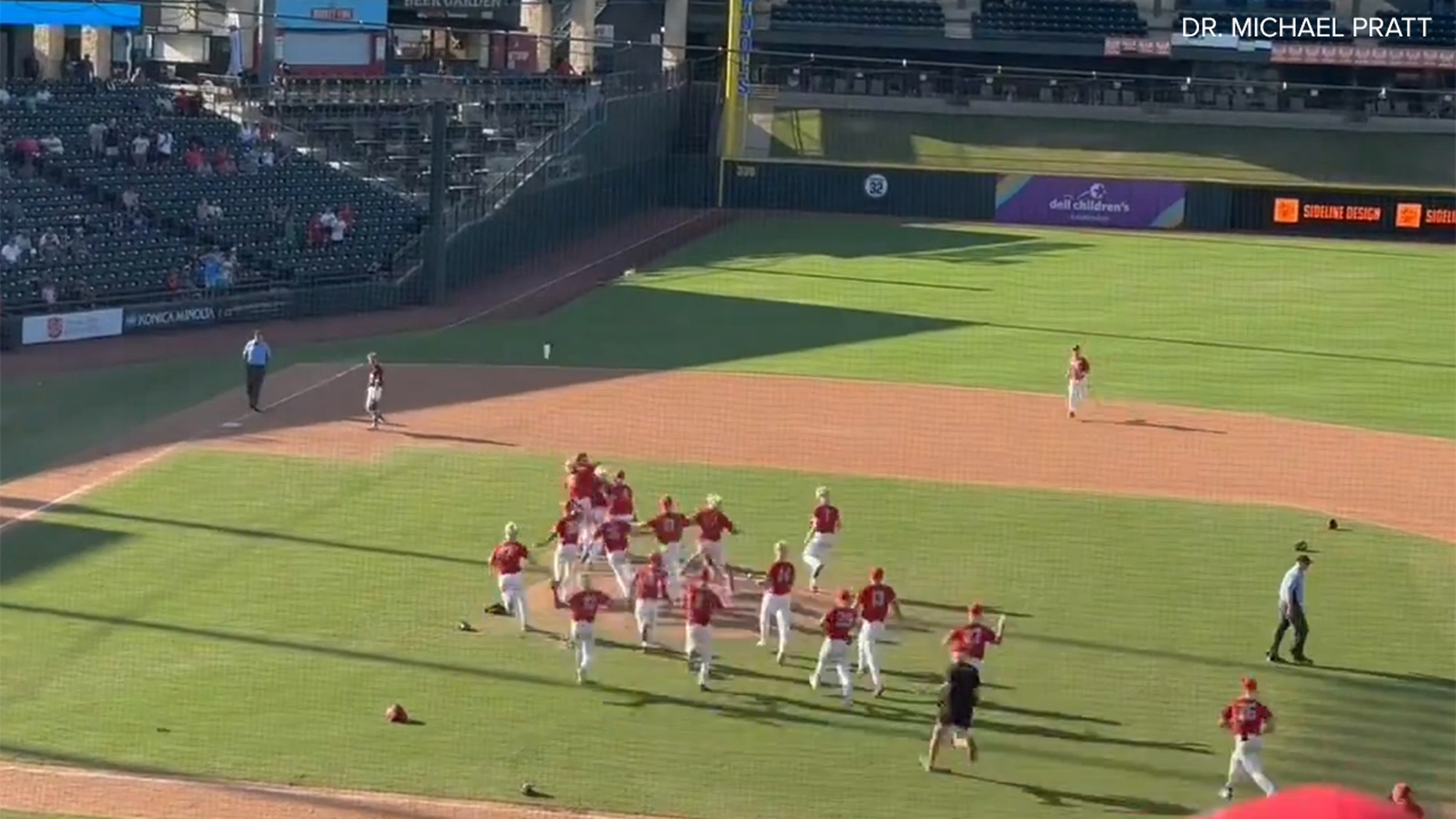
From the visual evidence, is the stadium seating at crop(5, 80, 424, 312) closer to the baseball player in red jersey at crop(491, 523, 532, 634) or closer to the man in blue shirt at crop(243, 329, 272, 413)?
the man in blue shirt at crop(243, 329, 272, 413)

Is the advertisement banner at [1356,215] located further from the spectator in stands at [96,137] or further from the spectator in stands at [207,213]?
the spectator in stands at [96,137]

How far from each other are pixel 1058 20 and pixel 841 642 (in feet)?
149

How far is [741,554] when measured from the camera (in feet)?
71.1

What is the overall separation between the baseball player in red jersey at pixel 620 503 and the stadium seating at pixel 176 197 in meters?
17.1

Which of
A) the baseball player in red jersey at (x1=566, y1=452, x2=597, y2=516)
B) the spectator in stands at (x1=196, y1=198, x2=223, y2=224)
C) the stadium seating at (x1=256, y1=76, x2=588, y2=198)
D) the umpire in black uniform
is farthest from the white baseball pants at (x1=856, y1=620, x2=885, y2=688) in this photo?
the stadium seating at (x1=256, y1=76, x2=588, y2=198)

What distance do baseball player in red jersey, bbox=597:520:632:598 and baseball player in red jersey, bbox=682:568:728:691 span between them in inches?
64.0

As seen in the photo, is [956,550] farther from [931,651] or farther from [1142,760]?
[1142,760]

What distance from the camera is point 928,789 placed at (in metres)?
15.1

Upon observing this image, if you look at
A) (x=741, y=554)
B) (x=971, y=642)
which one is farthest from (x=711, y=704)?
(x=741, y=554)

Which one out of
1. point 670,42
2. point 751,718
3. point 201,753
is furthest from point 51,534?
point 670,42

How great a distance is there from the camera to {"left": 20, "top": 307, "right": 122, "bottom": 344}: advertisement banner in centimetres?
3259

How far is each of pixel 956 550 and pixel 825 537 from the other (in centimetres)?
265

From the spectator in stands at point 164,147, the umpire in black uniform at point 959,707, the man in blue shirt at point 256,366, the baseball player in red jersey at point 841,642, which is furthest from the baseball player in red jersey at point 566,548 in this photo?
the spectator in stands at point 164,147

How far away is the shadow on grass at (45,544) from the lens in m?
20.1
